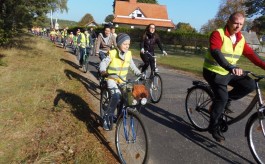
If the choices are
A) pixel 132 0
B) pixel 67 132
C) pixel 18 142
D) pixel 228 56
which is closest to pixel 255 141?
pixel 228 56

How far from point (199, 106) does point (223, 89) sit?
921 millimetres

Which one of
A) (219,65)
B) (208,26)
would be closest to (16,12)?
(219,65)

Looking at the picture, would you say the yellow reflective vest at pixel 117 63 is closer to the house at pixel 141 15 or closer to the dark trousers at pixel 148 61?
the dark trousers at pixel 148 61

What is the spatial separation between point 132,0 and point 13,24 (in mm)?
61302

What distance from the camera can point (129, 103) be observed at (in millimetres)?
4473

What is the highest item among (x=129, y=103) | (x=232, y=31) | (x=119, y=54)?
(x=232, y=31)

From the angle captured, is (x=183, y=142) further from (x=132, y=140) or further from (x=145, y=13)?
(x=145, y=13)

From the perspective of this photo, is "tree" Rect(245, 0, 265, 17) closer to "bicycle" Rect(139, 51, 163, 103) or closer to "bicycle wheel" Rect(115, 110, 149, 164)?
"bicycle" Rect(139, 51, 163, 103)

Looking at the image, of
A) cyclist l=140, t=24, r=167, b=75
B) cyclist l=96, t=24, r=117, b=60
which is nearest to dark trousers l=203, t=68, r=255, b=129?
→ cyclist l=140, t=24, r=167, b=75

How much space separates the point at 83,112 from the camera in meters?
6.84

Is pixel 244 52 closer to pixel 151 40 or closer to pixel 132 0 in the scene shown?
pixel 151 40

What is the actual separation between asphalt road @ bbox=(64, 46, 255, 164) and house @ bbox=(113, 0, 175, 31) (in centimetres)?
6413

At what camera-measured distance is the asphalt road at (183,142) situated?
4873 mm

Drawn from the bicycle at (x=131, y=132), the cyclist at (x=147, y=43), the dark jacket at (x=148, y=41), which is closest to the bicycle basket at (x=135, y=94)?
the bicycle at (x=131, y=132)
